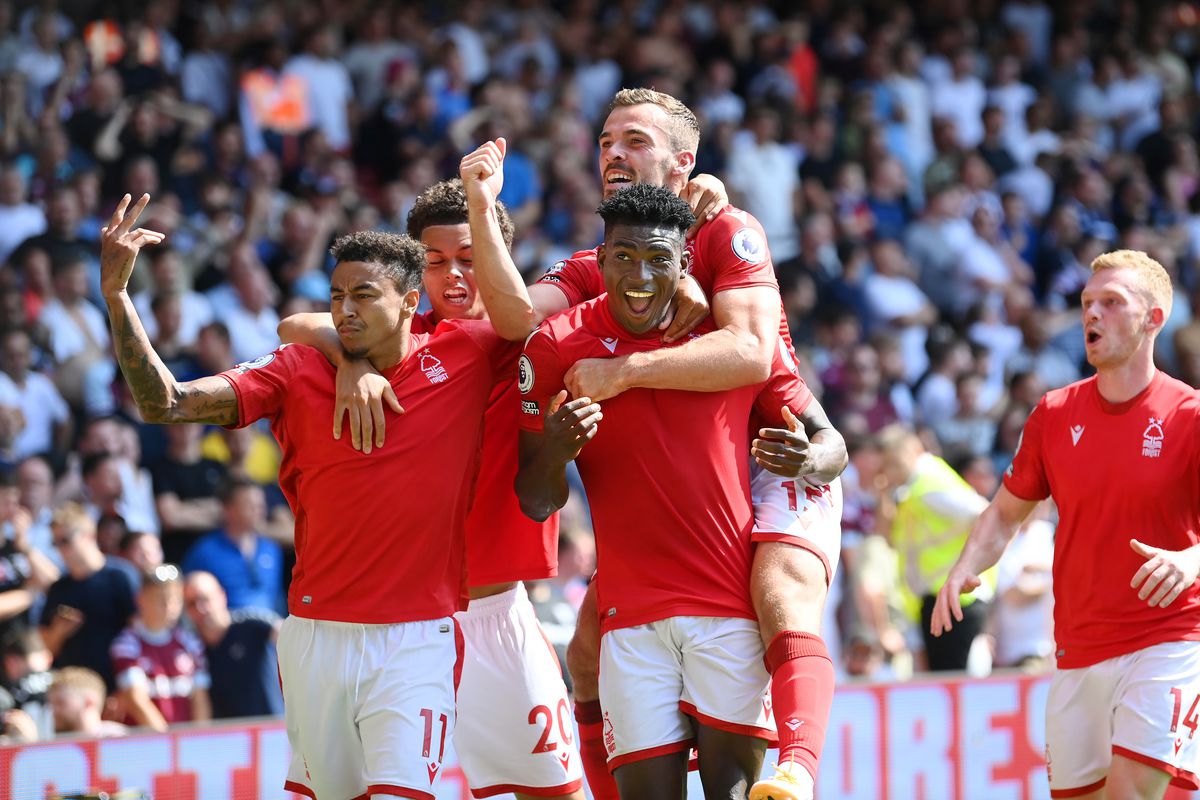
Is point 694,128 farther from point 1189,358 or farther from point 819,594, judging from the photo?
point 1189,358

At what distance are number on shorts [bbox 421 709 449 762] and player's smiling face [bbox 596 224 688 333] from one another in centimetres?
147

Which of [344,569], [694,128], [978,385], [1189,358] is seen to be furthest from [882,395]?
[344,569]

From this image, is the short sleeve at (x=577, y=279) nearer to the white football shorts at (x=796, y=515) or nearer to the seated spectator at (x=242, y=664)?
the white football shorts at (x=796, y=515)

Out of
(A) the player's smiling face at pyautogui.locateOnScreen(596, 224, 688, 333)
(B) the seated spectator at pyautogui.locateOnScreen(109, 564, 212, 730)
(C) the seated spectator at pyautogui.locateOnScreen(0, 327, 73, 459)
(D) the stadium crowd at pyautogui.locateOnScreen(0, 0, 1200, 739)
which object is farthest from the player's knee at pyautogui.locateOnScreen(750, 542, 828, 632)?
(C) the seated spectator at pyautogui.locateOnScreen(0, 327, 73, 459)

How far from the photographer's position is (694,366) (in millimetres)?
5461

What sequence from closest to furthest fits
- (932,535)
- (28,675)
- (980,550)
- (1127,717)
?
1. (1127,717)
2. (980,550)
3. (28,675)
4. (932,535)

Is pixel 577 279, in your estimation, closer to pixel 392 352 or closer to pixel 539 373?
pixel 539 373

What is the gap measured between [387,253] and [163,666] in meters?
4.14

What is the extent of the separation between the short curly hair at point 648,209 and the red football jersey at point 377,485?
77 cm

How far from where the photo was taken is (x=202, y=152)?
41.5ft

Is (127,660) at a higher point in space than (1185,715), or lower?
higher

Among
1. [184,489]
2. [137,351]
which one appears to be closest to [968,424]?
[184,489]

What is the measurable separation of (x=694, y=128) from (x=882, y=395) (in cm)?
707

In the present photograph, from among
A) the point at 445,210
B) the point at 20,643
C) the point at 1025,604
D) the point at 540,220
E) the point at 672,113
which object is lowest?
the point at 1025,604
